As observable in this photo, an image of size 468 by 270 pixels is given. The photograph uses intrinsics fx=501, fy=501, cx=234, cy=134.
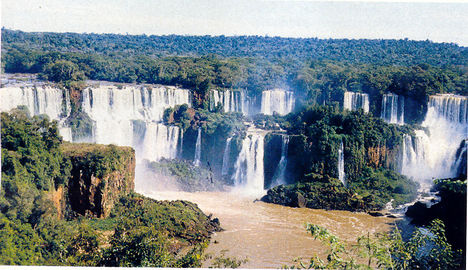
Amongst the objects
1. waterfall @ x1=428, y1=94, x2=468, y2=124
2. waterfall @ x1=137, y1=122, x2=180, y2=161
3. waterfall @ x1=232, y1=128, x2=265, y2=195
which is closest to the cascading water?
waterfall @ x1=137, y1=122, x2=180, y2=161

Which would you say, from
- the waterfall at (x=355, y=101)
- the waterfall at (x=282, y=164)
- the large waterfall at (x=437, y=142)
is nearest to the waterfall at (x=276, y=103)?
the waterfall at (x=355, y=101)

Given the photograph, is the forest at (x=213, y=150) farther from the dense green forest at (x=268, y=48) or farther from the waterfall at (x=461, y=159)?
the waterfall at (x=461, y=159)

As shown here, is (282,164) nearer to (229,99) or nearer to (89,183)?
(229,99)

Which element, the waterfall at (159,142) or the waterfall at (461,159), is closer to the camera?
the waterfall at (461,159)

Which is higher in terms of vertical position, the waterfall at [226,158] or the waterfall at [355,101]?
the waterfall at [355,101]

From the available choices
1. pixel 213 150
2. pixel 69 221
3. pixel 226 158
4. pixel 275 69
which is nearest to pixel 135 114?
pixel 213 150

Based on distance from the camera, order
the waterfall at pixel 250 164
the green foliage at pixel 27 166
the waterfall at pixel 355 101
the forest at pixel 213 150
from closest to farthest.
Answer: the forest at pixel 213 150
the green foliage at pixel 27 166
the waterfall at pixel 250 164
the waterfall at pixel 355 101

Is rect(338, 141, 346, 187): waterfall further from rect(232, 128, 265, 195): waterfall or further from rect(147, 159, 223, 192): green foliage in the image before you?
rect(147, 159, 223, 192): green foliage
